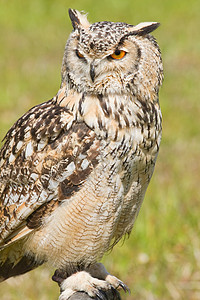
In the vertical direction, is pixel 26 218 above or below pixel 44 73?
below

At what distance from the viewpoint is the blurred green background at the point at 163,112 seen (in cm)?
436

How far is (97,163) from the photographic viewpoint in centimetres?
284

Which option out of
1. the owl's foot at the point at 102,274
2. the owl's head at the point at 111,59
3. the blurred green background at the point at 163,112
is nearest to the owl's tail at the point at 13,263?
the owl's foot at the point at 102,274

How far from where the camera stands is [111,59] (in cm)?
288

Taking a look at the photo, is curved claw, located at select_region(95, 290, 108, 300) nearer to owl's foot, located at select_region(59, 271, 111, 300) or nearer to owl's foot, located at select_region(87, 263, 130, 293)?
owl's foot, located at select_region(59, 271, 111, 300)

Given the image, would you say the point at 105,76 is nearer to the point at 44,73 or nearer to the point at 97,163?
the point at 97,163

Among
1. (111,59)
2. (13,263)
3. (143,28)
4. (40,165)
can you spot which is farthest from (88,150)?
(13,263)

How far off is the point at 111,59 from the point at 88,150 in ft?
1.54

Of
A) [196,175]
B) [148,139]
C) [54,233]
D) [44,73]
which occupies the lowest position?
[54,233]

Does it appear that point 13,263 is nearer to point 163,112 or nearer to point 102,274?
point 102,274

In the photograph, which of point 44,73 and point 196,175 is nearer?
point 196,175

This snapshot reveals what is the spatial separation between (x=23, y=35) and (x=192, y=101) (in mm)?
4023

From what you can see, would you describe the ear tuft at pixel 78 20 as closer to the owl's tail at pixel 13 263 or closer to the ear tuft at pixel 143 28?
the ear tuft at pixel 143 28

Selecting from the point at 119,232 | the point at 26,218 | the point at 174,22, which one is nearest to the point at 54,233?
the point at 26,218
